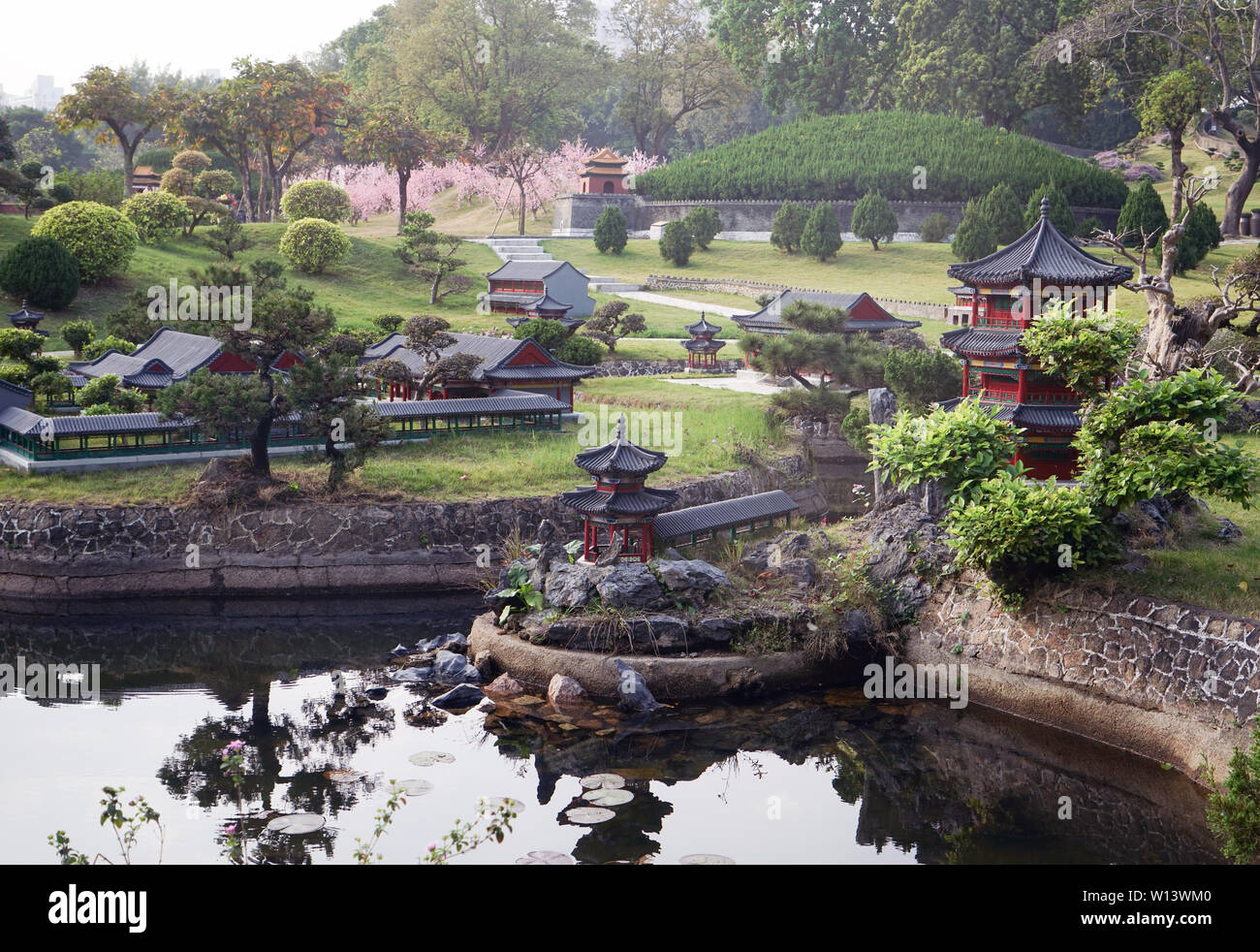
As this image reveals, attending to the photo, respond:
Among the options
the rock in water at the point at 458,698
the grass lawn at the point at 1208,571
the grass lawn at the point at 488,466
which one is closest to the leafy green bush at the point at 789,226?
the grass lawn at the point at 488,466

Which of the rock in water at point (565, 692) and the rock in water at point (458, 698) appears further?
→ the rock in water at point (458, 698)

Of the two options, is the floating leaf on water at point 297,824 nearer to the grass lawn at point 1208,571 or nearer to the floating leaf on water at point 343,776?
the floating leaf on water at point 343,776

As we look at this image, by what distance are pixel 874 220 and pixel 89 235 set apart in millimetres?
42078

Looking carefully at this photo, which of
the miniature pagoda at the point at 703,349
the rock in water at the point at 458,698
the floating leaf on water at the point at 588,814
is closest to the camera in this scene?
the floating leaf on water at the point at 588,814

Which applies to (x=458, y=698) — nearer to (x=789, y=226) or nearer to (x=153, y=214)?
(x=153, y=214)

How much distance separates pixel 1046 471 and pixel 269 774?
18924 millimetres

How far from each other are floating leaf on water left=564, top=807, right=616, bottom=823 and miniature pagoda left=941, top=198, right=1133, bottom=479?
14.3 meters

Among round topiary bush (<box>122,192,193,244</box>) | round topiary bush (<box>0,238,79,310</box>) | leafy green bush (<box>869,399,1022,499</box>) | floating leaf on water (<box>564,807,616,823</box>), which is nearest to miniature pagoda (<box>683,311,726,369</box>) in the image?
round topiary bush (<box>0,238,79,310</box>)

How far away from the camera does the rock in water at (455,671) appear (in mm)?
25938

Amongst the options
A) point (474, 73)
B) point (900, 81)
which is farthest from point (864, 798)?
point (474, 73)

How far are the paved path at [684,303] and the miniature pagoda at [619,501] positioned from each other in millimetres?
32499

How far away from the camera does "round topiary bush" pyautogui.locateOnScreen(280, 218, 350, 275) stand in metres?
61.4

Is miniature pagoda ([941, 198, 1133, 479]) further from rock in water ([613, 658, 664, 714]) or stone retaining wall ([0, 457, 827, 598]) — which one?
stone retaining wall ([0, 457, 827, 598])

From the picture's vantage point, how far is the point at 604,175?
83.9 metres
